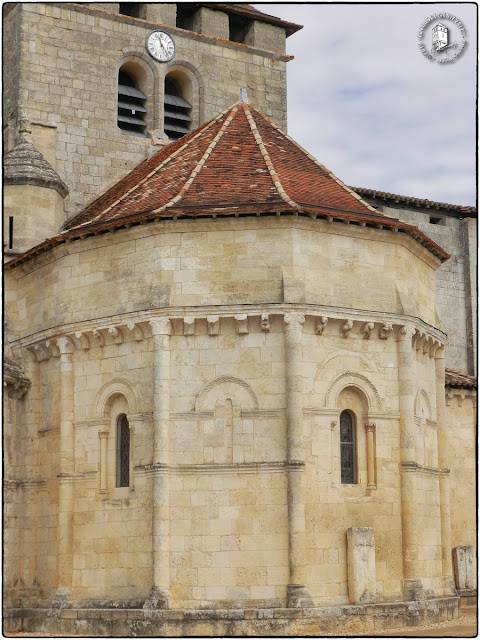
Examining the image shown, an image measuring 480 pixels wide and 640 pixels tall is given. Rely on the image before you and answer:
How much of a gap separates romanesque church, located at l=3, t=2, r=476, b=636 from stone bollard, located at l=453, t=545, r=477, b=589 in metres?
0.19

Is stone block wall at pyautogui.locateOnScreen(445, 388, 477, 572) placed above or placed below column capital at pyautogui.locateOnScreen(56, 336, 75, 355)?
below

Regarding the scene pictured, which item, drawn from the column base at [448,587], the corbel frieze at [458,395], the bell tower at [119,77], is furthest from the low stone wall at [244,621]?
the bell tower at [119,77]

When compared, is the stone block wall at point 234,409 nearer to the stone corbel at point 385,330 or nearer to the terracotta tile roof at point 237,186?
the stone corbel at point 385,330

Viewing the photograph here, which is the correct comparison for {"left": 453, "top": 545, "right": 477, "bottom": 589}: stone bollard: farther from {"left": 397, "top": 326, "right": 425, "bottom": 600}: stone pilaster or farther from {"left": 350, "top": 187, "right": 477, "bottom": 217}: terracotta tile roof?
{"left": 350, "top": 187, "right": 477, "bottom": 217}: terracotta tile roof

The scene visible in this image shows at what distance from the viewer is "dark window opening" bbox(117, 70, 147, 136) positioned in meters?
28.8

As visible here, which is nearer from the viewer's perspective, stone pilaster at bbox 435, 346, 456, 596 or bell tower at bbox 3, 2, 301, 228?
stone pilaster at bbox 435, 346, 456, 596

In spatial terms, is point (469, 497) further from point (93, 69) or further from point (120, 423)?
point (93, 69)

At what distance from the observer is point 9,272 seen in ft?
80.9

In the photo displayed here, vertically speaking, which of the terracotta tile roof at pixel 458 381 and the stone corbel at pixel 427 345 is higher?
the stone corbel at pixel 427 345

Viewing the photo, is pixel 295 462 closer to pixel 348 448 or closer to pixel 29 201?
pixel 348 448

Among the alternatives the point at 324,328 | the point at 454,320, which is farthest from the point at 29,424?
the point at 454,320

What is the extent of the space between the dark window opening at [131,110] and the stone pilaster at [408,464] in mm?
10567

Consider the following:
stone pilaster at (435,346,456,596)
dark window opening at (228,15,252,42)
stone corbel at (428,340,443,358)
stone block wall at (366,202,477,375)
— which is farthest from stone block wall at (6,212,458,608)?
stone block wall at (366,202,477,375)

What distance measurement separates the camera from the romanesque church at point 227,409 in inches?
786
